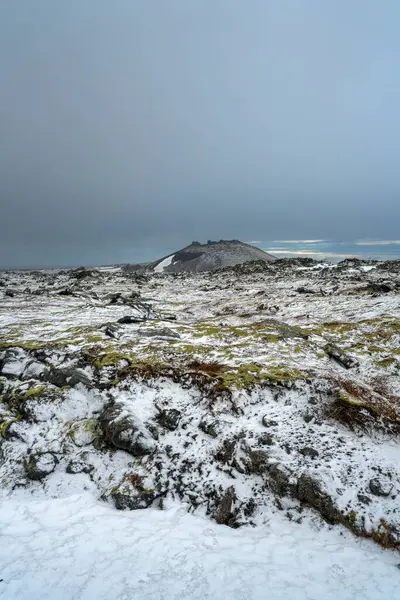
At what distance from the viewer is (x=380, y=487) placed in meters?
6.37

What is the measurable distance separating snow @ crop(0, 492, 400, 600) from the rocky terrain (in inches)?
14.9

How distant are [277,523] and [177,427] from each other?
3.29 m

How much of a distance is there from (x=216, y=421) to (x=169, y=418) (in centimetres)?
132

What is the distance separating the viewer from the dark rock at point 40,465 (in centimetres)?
761

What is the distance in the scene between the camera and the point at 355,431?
7836mm

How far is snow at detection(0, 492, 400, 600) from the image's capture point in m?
4.97

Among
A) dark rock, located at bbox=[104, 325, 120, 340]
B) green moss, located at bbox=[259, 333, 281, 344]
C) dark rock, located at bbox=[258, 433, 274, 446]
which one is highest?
dark rock, located at bbox=[104, 325, 120, 340]

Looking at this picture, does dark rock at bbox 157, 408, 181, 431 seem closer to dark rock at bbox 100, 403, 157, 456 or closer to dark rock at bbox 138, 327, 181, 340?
dark rock at bbox 100, 403, 157, 456

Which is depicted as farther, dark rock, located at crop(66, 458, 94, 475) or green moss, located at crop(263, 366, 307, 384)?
green moss, located at crop(263, 366, 307, 384)

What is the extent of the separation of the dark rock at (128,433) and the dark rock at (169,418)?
1.73 feet

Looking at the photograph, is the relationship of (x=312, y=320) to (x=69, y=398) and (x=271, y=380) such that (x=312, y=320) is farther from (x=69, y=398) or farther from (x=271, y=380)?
(x=69, y=398)

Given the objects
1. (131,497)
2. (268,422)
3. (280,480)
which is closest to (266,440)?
(268,422)

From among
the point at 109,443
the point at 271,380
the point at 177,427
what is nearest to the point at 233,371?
the point at 271,380

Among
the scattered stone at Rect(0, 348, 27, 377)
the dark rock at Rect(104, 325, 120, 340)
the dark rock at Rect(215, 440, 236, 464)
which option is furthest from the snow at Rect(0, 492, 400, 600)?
the dark rock at Rect(104, 325, 120, 340)
